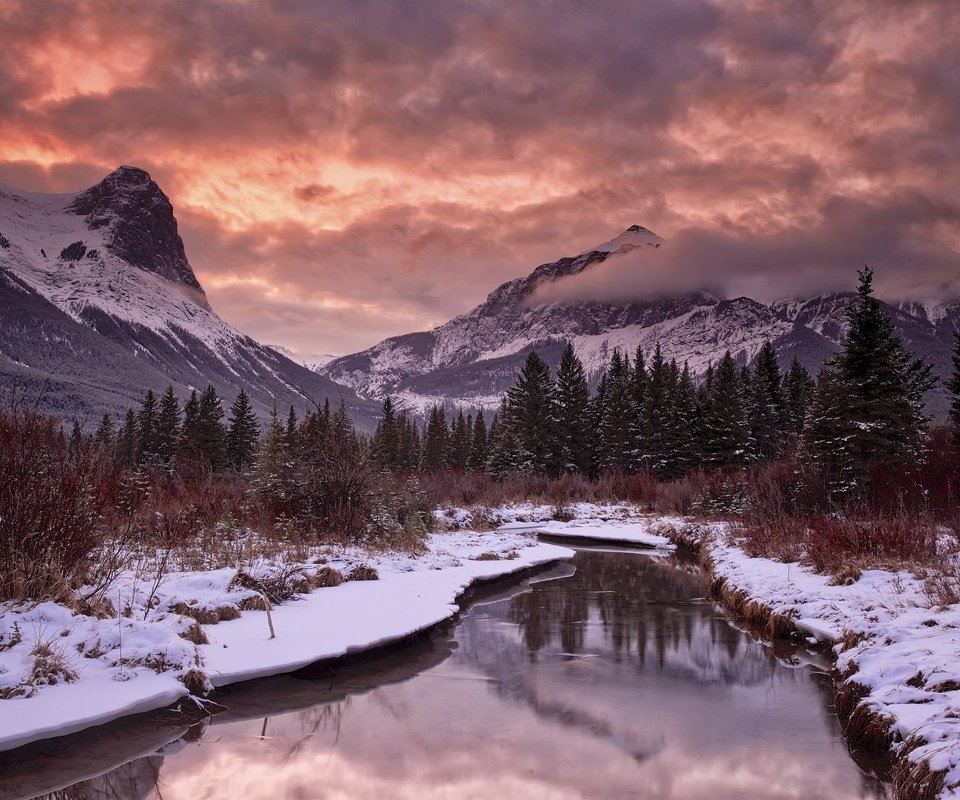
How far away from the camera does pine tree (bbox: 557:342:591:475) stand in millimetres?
59375

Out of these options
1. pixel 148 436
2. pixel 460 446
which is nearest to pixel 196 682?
pixel 148 436

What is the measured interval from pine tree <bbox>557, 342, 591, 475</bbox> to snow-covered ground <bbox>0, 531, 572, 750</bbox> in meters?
45.5

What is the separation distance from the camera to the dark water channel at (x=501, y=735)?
6145mm

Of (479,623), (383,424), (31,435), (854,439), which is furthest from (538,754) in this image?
(383,424)

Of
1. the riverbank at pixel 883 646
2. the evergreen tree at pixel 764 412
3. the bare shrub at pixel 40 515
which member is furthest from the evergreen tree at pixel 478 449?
the bare shrub at pixel 40 515

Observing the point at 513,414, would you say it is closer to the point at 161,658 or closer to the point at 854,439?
the point at 854,439

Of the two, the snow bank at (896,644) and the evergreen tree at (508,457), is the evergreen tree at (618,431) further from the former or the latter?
the snow bank at (896,644)

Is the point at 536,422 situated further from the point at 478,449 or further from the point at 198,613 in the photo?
the point at 198,613

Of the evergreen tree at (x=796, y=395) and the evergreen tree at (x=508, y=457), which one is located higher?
the evergreen tree at (x=796, y=395)

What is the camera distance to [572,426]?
59.7 meters

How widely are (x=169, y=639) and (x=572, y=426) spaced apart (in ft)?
174

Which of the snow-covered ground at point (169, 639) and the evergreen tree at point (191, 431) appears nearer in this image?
the snow-covered ground at point (169, 639)

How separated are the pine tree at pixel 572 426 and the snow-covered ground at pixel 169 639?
45.5m

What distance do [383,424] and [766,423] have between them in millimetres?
43299
